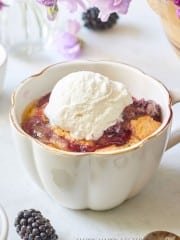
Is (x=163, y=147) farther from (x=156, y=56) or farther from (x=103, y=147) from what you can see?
(x=156, y=56)

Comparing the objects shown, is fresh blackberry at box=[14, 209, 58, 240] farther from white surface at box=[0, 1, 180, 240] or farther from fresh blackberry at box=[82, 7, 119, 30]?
fresh blackberry at box=[82, 7, 119, 30]

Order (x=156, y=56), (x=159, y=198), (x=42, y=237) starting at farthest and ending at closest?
(x=156, y=56) → (x=159, y=198) → (x=42, y=237)

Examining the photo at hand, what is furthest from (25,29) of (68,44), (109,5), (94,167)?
(94,167)

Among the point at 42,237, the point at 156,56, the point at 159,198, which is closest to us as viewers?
the point at 42,237

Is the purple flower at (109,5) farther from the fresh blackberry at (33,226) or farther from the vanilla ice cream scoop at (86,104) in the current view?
the fresh blackberry at (33,226)

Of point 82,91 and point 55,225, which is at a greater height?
point 82,91

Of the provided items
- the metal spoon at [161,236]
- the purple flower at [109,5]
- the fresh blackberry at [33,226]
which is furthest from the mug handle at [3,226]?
the purple flower at [109,5]

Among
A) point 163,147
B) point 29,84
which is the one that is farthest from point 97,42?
point 163,147

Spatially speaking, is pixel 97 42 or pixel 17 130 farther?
pixel 97 42
